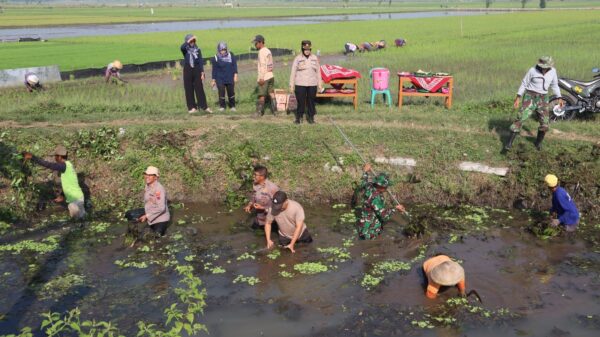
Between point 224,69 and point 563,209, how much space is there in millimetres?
7960

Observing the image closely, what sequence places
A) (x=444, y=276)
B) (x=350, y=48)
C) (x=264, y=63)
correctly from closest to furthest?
(x=444, y=276), (x=264, y=63), (x=350, y=48)

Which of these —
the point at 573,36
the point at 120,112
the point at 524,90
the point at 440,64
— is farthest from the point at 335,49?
the point at 524,90

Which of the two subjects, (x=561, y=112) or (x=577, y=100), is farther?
(x=577, y=100)

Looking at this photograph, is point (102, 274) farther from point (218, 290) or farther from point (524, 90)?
point (524, 90)

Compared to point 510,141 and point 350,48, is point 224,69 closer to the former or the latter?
point 510,141

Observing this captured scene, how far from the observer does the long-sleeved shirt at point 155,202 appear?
834cm

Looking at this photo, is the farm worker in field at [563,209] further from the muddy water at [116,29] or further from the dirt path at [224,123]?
the muddy water at [116,29]

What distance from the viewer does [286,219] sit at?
7914 millimetres

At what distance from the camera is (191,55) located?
40.9 feet

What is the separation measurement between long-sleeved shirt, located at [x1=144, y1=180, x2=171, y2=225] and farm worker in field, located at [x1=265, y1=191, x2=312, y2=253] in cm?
168

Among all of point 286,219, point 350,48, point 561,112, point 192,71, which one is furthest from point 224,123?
point 350,48

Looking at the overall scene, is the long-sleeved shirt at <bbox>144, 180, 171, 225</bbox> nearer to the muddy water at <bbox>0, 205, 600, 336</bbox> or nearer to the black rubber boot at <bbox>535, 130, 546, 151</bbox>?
the muddy water at <bbox>0, 205, 600, 336</bbox>

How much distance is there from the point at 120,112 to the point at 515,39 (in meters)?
28.9

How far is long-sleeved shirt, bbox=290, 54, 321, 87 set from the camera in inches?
440
